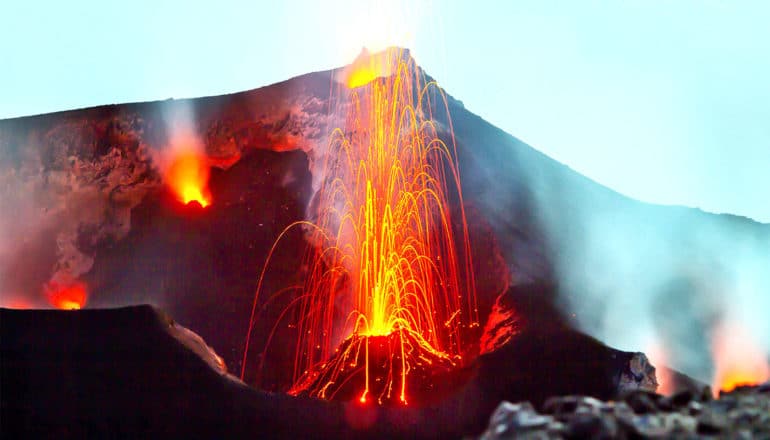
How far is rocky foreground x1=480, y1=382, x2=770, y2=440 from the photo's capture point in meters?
5.11

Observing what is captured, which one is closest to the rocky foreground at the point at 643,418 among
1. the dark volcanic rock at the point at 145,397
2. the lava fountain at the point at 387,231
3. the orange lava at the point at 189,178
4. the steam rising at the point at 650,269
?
the dark volcanic rock at the point at 145,397

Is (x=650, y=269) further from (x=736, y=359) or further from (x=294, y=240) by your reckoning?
(x=294, y=240)

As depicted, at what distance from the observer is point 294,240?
94.9ft

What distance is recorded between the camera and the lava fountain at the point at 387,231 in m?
23.2

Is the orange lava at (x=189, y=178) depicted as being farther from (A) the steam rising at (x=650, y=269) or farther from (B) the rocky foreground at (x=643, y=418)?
(B) the rocky foreground at (x=643, y=418)

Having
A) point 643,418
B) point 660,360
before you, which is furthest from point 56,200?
point 643,418

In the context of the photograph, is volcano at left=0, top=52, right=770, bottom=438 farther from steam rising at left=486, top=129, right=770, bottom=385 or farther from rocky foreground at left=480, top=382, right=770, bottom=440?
rocky foreground at left=480, top=382, right=770, bottom=440

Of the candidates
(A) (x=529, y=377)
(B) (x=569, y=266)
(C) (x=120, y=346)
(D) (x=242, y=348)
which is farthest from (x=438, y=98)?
(C) (x=120, y=346)

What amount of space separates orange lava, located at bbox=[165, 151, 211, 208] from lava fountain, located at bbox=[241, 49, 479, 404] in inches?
185

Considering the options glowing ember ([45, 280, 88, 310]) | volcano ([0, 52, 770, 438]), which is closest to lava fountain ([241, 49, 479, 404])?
volcano ([0, 52, 770, 438])

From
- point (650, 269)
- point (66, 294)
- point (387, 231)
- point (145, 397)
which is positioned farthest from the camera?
point (66, 294)

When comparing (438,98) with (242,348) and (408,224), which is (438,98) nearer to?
(408,224)

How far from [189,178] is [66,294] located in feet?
22.9

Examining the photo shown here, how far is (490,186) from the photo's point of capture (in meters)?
25.2
